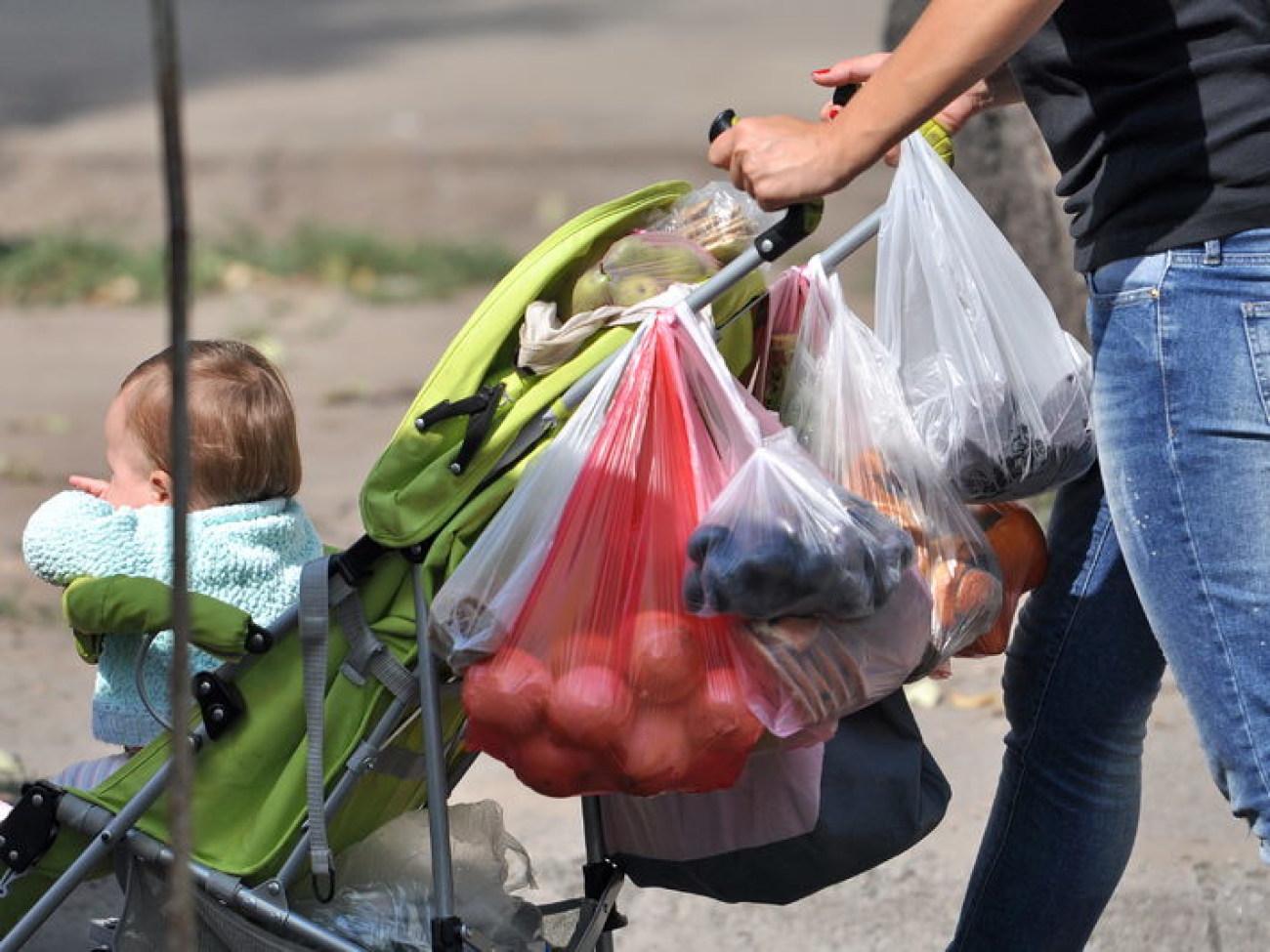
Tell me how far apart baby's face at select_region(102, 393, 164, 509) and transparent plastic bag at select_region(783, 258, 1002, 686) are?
37.5 inches

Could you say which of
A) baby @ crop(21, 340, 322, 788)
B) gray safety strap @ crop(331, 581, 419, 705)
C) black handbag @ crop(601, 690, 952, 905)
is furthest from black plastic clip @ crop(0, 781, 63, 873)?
black handbag @ crop(601, 690, 952, 905)

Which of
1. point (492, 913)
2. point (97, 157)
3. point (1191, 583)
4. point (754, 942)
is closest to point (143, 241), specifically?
point (97, 157)

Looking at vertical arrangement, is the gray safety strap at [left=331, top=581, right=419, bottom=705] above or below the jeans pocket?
below

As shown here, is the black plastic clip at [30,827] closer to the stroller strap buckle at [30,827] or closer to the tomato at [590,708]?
the stroller strap buckle at [30,827]

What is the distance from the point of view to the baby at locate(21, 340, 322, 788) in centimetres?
271

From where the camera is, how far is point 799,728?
7.42ft

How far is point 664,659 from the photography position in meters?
2.24

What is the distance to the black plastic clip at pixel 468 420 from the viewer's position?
237 cm

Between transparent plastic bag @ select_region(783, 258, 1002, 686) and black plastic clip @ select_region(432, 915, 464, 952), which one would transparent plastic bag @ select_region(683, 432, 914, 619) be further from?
black plastic clip @ select_region(432, 915, 464, 952)

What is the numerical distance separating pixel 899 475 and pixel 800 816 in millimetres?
452

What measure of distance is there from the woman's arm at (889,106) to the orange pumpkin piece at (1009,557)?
0.65m

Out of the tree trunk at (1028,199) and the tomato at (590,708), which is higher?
the tomato at (590,708)

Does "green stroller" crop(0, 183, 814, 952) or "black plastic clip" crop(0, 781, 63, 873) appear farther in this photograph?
"black plastic clip" crop(0, 781, 63, 873)

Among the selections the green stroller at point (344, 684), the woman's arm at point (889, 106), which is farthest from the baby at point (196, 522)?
the woman's arm at point (889, 106)
